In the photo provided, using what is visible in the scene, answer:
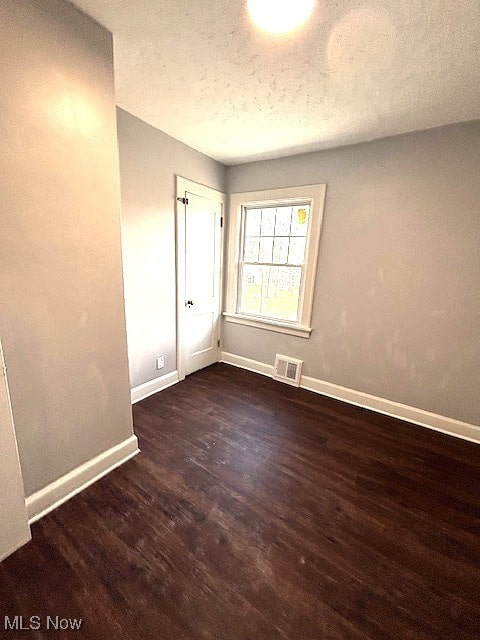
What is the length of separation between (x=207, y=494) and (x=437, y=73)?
2738 mm

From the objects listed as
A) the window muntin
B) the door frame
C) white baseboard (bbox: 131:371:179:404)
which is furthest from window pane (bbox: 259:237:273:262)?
white baseboard (bbox: 131:371:179:404)

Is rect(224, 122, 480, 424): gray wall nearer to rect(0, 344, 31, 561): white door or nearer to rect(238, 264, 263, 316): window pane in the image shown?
rect(238, 264, 263, 316): window pane

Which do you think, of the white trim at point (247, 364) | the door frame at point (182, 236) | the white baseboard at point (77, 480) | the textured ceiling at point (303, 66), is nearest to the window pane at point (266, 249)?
the door frame at point (182, 236)

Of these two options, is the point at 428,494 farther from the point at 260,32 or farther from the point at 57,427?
the point at 260,32

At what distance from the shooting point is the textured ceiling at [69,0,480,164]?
1.10 meters

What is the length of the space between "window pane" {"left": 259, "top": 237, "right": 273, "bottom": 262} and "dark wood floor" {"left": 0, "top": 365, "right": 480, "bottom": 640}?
1.90 m

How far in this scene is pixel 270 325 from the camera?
9.75ft

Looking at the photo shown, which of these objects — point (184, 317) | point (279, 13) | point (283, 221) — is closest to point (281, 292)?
point (283, 221)

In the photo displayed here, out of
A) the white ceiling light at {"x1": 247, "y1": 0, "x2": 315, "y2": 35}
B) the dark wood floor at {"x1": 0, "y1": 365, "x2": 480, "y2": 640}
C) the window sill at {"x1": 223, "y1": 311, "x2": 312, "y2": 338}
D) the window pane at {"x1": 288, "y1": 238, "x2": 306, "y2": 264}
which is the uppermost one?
the white ceiling light at {"x1": 247, "y1": 0, "x2": 315, "y2": 35}

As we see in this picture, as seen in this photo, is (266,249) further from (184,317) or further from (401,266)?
(401,266)

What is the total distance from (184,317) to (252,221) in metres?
1.40

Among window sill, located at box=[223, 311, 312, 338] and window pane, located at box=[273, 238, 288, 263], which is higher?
window pane, located at box=[273, 238, 288, 263]

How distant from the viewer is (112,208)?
1.41 metres

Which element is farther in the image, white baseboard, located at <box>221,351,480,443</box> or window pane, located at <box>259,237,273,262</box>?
window pane, located at <box>259,237,273,262</box>
